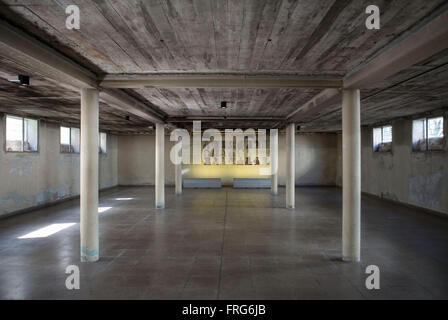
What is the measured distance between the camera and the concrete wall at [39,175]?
991 centimetres

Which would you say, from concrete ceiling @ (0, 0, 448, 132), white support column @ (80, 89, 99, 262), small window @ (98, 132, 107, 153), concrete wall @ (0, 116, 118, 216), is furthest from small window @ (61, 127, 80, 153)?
white support column @ (80, 89, 99, 262)

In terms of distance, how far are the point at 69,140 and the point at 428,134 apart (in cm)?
1602

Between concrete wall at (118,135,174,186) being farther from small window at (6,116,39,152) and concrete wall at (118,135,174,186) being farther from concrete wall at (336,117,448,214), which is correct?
concrete wall at (336,117,448,214)

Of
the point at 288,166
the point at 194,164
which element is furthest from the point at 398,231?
the point at 194,164

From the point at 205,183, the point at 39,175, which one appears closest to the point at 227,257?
the point at 39,175

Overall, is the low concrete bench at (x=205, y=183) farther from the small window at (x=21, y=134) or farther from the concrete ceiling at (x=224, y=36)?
the concrete ceiling at (x=224, y=36)

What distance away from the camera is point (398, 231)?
805 cm

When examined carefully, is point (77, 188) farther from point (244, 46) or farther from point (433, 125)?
point (433, 125)

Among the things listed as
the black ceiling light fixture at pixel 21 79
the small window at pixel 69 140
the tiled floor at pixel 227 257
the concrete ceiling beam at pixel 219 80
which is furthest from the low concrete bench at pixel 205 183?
the black ceiling light fixture at pixel 21 79

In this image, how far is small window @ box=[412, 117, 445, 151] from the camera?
10.1m

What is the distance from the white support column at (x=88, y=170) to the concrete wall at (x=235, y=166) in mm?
14354

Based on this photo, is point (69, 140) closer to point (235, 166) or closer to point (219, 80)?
point (235, 166)

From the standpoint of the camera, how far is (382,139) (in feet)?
47.2

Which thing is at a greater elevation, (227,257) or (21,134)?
(21,134)
